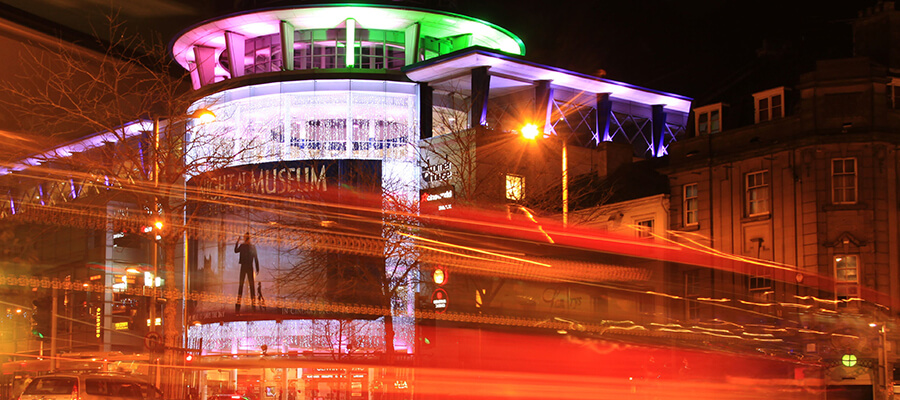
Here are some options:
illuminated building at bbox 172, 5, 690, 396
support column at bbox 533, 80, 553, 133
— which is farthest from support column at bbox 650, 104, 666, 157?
support column at bbox 533, 80, 553, 133

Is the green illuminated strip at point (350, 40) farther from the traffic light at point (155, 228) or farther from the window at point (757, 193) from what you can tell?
the traffic light at point (155, 228)

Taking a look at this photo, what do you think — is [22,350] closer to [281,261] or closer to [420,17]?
[281,261]

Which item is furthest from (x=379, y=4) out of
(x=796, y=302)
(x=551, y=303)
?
(x=551, y=303)

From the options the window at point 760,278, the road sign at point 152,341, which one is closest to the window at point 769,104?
the window at point 760,278

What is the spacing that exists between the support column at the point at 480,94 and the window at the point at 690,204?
12764 millimetres

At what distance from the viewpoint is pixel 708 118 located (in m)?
46.5

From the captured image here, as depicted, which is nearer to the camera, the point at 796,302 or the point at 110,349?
the point at 796,302

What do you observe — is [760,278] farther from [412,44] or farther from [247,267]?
[247,267]

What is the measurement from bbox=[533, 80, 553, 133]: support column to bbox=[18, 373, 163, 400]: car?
35.3 metres

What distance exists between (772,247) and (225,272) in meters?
36.7

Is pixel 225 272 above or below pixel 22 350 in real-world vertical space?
above

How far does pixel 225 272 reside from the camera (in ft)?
203

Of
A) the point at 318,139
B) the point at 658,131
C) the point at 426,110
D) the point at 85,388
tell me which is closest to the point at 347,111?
the point at 318,139

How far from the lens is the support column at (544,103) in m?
55.5
